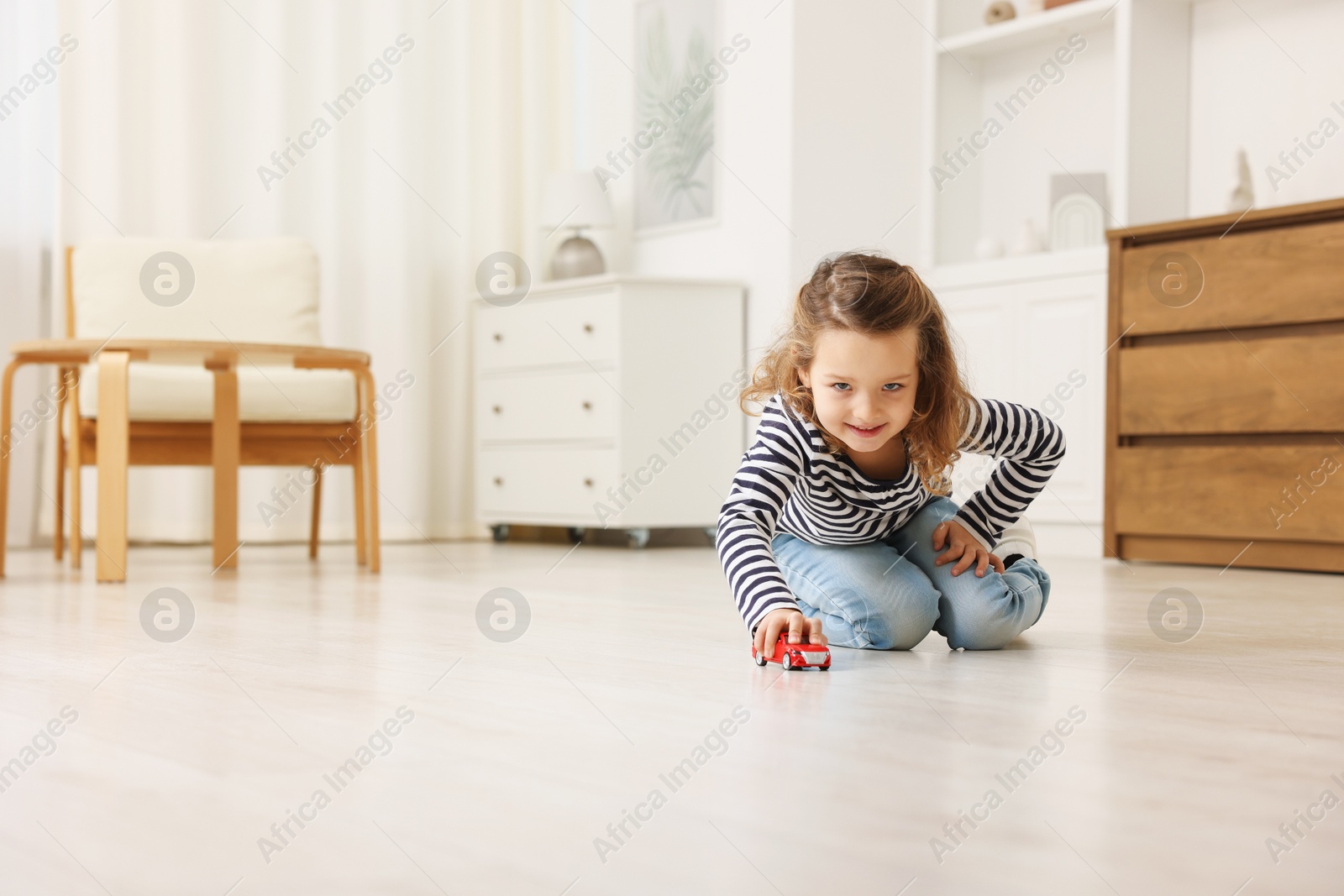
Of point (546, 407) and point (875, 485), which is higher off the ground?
point (546, 407)

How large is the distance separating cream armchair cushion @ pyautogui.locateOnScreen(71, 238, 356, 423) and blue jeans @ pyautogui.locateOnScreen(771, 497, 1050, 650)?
192 cm

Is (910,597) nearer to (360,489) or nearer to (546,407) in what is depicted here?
(360,489)

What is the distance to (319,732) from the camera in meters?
1.14

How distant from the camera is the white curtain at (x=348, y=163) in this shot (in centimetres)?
Result: 403

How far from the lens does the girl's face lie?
148 centimetres

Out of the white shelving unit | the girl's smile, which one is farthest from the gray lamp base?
the girl's smile

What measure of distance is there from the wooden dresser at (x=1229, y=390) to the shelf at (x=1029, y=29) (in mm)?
854

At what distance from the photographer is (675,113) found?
4492 mm

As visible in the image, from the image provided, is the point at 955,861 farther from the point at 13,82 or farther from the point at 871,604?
the point at 13,82

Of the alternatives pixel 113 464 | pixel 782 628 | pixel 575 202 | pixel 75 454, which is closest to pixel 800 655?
pixel 782 628

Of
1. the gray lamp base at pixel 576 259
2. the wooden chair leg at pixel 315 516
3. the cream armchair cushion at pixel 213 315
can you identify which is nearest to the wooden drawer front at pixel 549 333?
the gray lamp base at pixel 576 259

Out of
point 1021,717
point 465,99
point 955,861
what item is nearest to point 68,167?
point 465,99

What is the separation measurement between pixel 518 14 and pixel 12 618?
3302 mm

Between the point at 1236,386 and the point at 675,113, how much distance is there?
7.04 ft
